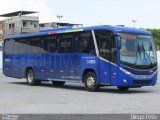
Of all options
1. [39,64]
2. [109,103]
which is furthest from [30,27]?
[109,103]

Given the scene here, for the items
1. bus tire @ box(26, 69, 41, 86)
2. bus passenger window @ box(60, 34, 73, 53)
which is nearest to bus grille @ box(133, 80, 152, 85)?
bus passenger window @ box(60, 34, 73, 53)

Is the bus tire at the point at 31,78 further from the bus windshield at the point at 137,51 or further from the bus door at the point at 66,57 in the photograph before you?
the bus windshield at the point at 137,51

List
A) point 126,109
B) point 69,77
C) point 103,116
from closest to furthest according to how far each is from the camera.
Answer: point 103,116 → point 126,109 → point 69,77

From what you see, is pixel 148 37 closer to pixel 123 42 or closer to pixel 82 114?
pixel 123 42

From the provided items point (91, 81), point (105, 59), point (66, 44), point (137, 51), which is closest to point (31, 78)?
point (66, 44)

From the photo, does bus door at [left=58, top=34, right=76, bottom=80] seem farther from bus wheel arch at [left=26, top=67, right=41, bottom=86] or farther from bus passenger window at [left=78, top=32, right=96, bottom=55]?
bus wheel arch at [left=26, top=67, right=41, bottom=86]

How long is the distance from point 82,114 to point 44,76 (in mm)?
13147

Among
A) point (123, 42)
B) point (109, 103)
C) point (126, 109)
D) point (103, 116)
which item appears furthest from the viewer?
point (123, 42)

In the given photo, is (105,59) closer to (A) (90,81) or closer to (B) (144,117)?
(A) (90,81)

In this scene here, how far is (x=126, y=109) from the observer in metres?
13.0

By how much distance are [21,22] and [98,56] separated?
89.5 m

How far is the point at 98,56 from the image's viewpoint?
65.5 feet

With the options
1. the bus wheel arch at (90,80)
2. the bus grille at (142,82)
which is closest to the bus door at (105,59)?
the bus wheel arch at (90,80)

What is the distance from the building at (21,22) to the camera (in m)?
108
